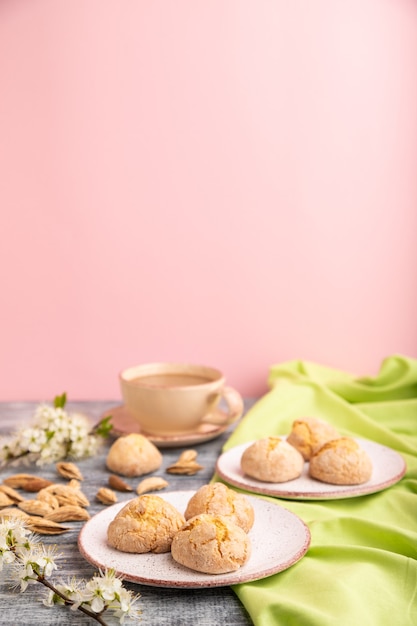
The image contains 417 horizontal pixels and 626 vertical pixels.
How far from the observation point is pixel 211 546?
858 millimetres

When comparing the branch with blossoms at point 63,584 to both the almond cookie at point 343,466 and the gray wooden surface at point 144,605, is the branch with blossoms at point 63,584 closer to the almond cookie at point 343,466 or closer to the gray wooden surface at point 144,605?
the gray wooden surface at point 144,605

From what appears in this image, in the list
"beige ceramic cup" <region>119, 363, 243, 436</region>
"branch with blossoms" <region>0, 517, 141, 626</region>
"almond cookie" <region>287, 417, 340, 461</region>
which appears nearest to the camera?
"branch with blossoms" <region>0, 517, 141, 626</region>

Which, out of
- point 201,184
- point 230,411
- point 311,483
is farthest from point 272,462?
point 201,184

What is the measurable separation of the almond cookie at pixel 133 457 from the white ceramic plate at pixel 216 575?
25 cm

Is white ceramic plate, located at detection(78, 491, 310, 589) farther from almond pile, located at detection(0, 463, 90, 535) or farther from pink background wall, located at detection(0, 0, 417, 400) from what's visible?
pink background wall, located at detection(0, 0, 417, 400)

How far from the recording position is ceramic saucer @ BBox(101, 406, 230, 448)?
58.0 inches

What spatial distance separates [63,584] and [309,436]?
0.62m

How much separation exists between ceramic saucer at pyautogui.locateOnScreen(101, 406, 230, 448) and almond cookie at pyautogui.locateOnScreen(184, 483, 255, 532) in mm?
445

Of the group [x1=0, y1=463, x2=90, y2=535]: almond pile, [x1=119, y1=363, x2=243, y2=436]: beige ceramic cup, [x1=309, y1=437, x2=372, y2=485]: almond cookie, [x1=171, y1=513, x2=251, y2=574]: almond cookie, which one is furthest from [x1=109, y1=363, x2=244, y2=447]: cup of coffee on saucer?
[x1=171, y1=513, x2=251, y2=574]: almond cookie

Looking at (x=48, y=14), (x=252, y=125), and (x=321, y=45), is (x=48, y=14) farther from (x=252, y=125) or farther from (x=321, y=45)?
(x=321, y=45)

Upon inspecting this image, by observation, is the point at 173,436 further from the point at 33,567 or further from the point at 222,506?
the point at 33,567

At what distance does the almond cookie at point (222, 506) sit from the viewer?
0.97 metres

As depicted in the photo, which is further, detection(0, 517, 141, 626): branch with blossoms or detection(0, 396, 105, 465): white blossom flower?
detection(0, 396, 105, 465): white blossom flower

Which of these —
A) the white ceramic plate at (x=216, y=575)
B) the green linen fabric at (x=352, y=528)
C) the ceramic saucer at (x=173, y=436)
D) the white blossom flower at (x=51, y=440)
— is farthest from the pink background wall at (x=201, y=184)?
the white ceramic plate at (x=216, y=575)
